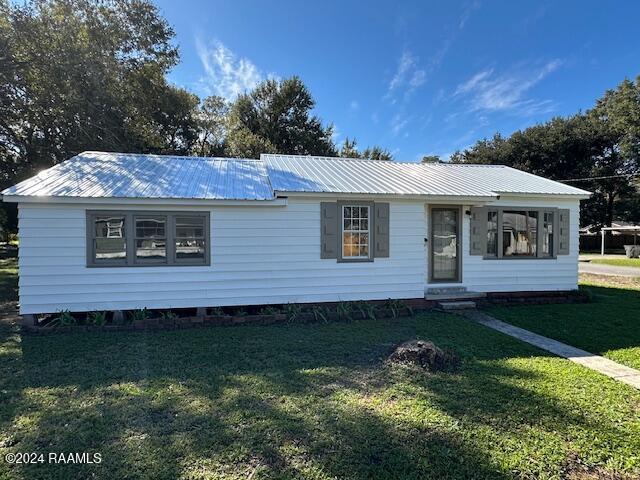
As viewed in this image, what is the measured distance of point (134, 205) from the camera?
6.75 m

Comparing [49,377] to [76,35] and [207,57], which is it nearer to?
[76,35]

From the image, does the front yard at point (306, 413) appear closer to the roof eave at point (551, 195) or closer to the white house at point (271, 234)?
the white house at point (271, 234)

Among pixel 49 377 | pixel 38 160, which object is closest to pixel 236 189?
pixel 49 377

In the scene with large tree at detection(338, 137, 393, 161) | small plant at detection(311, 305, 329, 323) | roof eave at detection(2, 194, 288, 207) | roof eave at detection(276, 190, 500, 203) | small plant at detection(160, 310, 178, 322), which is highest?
large tree at detection(338, 137, 393, 161)

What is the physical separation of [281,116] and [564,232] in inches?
854

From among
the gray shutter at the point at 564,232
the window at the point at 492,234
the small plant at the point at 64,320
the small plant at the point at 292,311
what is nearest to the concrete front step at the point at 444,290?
the window at the point at 492,234

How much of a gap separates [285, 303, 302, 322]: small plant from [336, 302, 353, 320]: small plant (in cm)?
83

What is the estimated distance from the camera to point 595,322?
718cm

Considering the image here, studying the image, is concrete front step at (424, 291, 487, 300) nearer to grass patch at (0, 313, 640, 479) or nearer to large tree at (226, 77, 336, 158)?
grass patch at (0, 313, 640, 479)

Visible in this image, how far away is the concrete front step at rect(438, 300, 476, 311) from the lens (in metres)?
8.11

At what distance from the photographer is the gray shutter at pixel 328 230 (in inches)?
305

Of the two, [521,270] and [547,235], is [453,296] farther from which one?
[547,235]

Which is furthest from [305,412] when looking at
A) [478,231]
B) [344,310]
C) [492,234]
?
[492,234]

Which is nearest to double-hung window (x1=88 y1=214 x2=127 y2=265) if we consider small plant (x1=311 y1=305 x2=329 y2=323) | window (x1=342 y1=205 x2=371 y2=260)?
small plant (x1=311 y1=305 x2=329 y2=323)
